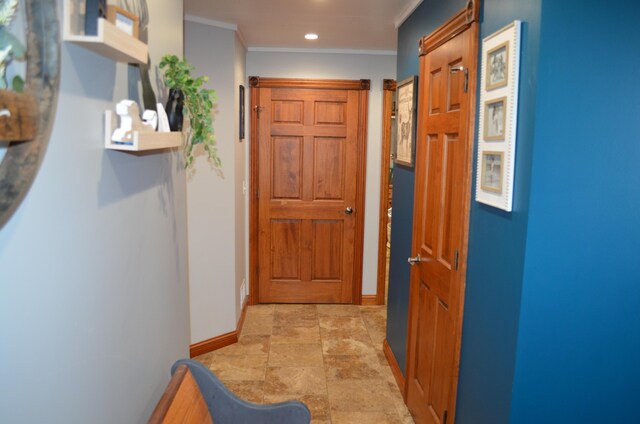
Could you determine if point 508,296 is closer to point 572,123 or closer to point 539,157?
point 539,157

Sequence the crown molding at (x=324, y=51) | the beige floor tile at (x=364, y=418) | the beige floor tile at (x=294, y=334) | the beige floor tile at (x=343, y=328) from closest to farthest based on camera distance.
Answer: the beige floor tile at (x=364, y=418)
the beige floor tile at (x=294, y=334)
the beige floor tile at (x=343, y=328)
the crown molding at (x=324, y=51)

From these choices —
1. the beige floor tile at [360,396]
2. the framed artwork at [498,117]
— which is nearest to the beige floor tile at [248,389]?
the beige floor tile at [360,396]

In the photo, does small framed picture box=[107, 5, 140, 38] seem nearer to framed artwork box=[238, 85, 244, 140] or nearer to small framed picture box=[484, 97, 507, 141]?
→ small framed picture box=[484, 97, 507, 141]

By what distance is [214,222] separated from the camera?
375cm

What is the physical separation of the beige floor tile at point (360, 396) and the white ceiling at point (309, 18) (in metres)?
2.42

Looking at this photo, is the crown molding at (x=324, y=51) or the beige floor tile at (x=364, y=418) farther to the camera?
the crown molding at (x=324, y=51)

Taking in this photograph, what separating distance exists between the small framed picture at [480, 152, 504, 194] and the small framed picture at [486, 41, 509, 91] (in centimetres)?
24

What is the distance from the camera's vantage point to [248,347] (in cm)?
386

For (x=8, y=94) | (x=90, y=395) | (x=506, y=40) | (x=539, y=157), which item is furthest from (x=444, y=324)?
(x=8, y=94)

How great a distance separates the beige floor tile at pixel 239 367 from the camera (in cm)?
338

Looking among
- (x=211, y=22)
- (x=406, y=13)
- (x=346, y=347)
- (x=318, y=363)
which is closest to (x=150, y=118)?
(x=406, y=13)

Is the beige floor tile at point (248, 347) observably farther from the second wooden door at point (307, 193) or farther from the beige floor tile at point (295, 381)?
the second wooden door at point (307, 193)

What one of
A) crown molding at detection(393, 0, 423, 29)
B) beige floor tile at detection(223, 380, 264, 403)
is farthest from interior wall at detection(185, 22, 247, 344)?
crown molding at detection(393, 0, 423, 29)

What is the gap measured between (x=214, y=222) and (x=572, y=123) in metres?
2.77
